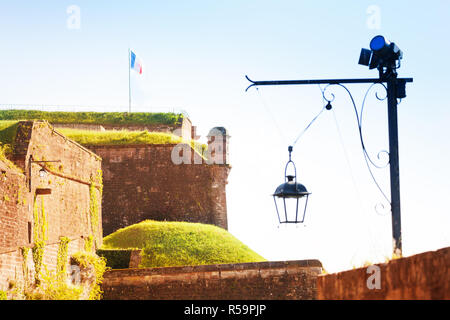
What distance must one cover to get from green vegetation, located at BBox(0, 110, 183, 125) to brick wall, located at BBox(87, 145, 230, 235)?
6707 mm

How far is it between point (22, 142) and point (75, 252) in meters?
5.61

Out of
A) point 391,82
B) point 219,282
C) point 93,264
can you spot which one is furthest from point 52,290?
point 391,82

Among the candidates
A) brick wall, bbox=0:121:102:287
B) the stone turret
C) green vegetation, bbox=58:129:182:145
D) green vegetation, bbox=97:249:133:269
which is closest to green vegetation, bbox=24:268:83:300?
brick wall, bbox=0:121:102:287

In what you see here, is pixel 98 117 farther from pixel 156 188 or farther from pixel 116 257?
pixel 116 257

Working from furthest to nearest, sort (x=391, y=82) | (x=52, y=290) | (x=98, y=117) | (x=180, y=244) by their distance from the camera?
(x=98, y=117) → (x=180, y=244) → (x=52, y=290) → (x=391, y=82)

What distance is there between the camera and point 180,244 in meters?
30.3

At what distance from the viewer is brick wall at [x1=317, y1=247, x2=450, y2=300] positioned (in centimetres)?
583

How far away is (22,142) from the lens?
21.5m

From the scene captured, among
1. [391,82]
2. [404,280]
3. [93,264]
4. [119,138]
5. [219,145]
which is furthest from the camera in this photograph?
[219,145]

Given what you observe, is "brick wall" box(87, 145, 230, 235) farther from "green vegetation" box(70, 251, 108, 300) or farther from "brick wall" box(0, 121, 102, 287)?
"green vegetation" box(70, 251, 108, 300)

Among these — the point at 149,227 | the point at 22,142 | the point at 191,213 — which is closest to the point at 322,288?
the point at 22,142

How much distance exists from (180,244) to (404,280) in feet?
79.4

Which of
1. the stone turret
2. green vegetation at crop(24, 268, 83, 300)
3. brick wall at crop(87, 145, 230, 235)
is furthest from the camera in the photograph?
the stone turret
